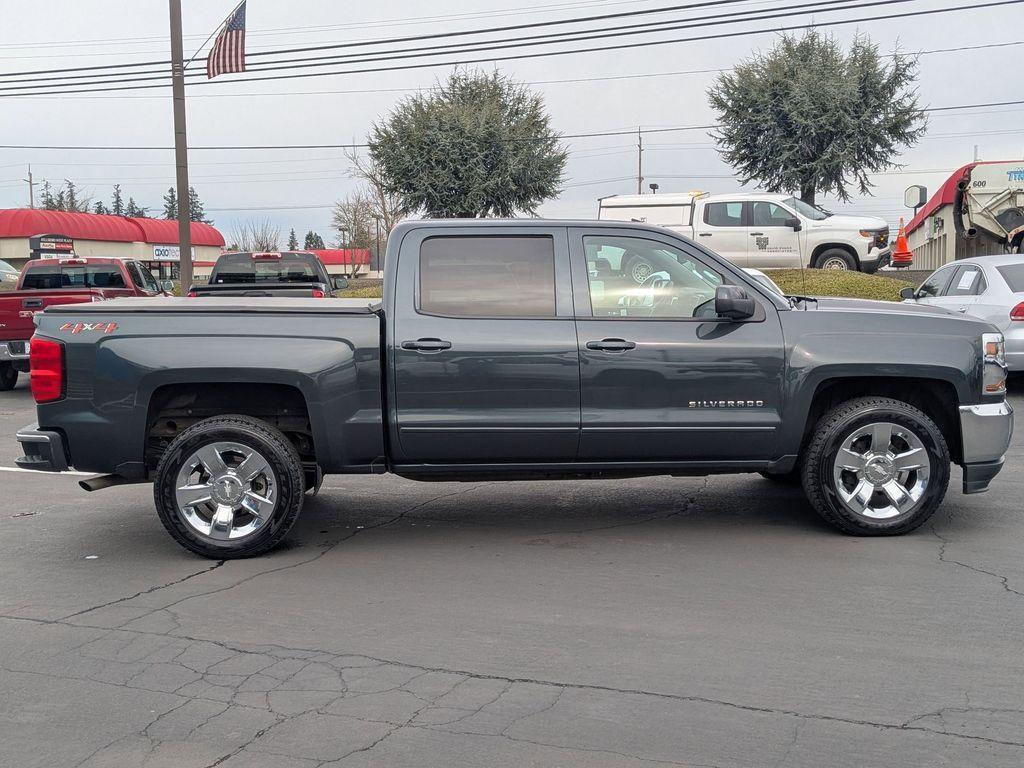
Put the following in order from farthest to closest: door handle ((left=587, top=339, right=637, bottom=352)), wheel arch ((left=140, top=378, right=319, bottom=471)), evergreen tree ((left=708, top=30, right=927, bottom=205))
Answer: evergreen tree ((left=708, top=30, right=927, bottom=205)) < wheel arch ((left=140, top=378, right=319, bottom=471)) < door handle ((left=587, top=339, right=637, bottom=352))

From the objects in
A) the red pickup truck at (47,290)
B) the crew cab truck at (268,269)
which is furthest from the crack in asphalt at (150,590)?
the red pickup truck at (47,290)

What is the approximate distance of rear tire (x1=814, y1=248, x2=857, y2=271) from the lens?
75.0ft

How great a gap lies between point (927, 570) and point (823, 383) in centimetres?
128

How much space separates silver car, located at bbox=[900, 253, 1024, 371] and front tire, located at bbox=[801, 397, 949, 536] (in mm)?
5448

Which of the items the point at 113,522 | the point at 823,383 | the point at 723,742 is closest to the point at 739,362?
the point at 823,383

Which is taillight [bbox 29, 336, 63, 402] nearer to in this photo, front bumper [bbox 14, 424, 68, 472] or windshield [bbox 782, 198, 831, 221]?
front bumper [bbox 14, 424, 68, 472]

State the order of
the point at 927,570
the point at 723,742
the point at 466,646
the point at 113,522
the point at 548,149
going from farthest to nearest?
the point at 548,149, the point at 113,522, the point at 927,570, the point at 466,646, the point at 723,742

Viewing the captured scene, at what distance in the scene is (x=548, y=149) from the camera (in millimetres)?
37812

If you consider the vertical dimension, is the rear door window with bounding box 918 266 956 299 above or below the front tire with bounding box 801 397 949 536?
above

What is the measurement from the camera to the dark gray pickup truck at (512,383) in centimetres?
623

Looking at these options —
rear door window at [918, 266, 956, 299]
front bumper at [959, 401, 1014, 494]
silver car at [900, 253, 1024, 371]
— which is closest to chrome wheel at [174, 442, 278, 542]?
front bumper at [959, 401, 1014, 494]

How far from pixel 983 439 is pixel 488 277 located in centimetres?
317

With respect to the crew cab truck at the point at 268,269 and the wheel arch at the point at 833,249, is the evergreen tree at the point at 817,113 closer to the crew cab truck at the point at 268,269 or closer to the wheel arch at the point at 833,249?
the wheel arch at the point at 833,249

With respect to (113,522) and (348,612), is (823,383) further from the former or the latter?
(113,522)
